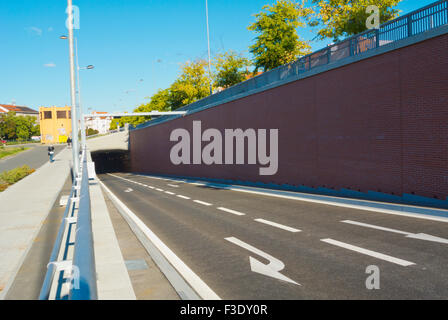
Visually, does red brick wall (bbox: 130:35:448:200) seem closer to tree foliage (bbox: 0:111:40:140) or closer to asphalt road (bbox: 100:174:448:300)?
asphalt road (bbox: 100:174:448:300)

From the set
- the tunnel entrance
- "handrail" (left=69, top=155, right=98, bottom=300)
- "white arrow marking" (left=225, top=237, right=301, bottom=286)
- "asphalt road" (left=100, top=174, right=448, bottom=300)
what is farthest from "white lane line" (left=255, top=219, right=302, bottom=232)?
the tunnel entrance

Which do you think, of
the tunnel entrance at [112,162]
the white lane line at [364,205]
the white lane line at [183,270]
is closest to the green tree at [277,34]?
the white lane line at [364,205]

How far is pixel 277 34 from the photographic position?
3203 cm

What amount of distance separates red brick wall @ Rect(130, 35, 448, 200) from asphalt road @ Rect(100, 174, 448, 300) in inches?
85.6

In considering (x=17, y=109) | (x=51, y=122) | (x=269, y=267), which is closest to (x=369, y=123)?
(x=269, y=267)

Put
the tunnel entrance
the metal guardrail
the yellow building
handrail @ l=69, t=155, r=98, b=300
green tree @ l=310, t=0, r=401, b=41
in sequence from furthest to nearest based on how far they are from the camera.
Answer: the yellow building
the tunnel entrance
green tree @ l=310, t=0, r=401, b=41
the metal guardrail
handrail @ l=69, t=155, r=98, b=300

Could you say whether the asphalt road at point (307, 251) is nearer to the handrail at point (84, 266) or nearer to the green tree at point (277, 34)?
the handrail at point (84, 266)

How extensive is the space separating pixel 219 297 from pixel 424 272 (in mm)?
3191

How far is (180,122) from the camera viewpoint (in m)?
36.4

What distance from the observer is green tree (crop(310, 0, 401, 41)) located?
99.0 ft

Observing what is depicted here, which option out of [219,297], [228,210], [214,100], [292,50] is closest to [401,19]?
[228,210]

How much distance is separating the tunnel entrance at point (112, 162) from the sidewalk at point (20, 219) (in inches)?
1929

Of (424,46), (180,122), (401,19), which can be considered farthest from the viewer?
(180,122)
